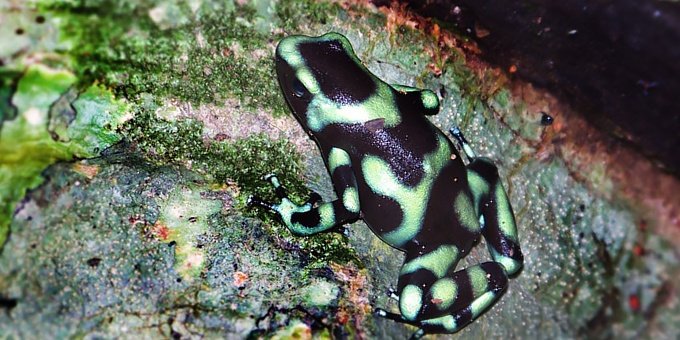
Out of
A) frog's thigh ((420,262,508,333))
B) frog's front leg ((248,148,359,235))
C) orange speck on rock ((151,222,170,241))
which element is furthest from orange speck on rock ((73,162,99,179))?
frog's thigh ((420,262,508,333))

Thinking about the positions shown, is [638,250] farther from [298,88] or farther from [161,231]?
[161,231]

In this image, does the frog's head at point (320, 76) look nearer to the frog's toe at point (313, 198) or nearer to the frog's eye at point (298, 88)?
the frog's eye at point (298, 88)

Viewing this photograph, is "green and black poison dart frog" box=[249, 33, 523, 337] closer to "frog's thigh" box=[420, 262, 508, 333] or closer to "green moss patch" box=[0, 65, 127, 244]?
"frog's thigh" box=[420, 262, 508, 333]

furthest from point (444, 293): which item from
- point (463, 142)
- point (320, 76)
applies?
point (320, 76)

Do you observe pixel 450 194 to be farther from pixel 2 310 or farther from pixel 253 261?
pixel 2 310

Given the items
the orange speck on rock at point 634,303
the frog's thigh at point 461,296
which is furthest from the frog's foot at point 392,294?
the orange speck on rock at point 634,303

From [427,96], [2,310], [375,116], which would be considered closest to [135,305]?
[2,310]

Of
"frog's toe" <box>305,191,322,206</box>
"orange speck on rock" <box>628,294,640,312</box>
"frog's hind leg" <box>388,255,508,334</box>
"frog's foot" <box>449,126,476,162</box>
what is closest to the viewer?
"frog's hind leg" <box>388,255,508,334</box>
